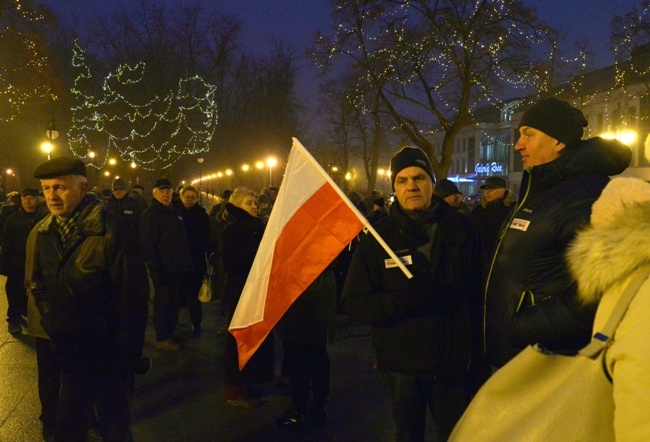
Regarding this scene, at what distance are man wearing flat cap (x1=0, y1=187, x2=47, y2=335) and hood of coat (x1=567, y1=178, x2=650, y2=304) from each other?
7763 millimetres

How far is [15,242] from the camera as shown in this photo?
7.86 m

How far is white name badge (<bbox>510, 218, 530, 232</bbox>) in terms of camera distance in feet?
8.77

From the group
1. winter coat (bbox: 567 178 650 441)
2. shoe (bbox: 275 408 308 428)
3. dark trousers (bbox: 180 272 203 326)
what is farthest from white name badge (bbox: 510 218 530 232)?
dark trousers (bbox: 180 272 203 326)

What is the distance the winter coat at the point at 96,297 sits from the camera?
330cm

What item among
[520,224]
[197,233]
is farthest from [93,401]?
[197,233]

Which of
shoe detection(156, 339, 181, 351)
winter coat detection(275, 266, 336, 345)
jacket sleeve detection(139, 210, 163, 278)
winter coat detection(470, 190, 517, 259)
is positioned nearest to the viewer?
winter coat detection(275, 266, 336, 345)

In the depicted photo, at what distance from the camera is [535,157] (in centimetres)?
293

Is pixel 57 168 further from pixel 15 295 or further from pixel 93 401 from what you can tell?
pixel 15 295

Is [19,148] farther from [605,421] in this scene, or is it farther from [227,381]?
[605,421]

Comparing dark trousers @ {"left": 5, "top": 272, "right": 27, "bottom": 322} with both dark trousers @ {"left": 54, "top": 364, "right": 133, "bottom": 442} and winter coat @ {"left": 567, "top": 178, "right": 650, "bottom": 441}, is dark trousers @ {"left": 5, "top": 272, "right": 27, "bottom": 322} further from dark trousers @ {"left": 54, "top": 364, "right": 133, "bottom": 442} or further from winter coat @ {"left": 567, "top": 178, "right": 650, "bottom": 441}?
winter coat @ {"left": 567, "top": 178, "right": 650, "bottom": 441}

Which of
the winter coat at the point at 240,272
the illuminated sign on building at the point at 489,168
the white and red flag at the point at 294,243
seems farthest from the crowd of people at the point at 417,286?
the illuminated sign on building at the point at 489,168

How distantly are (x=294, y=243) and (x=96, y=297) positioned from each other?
3.96 feet

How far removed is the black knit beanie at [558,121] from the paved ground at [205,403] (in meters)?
2.71

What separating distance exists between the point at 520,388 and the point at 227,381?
397cm
